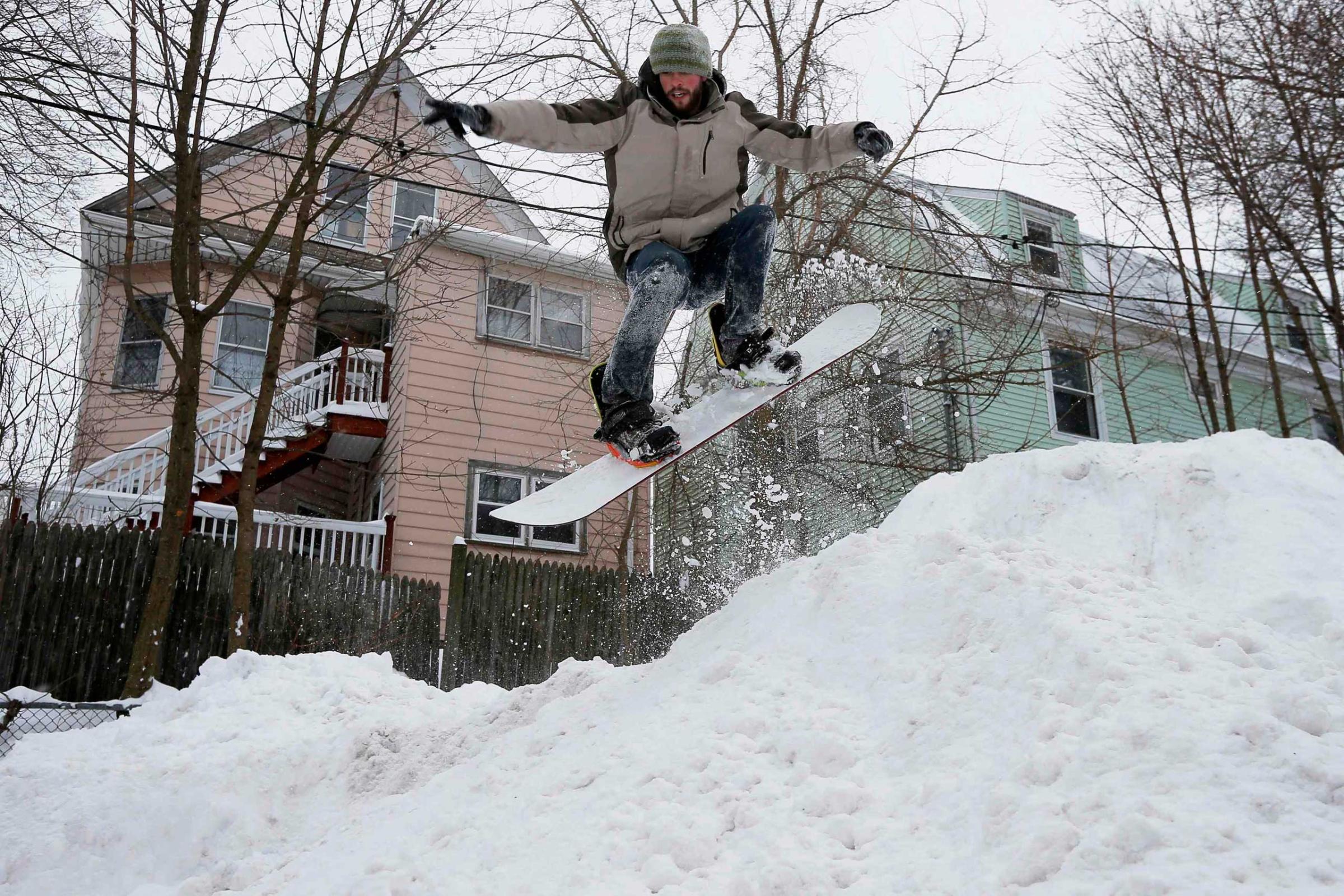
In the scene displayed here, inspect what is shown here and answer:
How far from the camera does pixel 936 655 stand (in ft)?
10.2

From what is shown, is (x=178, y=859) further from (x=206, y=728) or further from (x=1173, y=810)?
(x=1173, y=810)

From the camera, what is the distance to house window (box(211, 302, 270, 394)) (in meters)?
12.0

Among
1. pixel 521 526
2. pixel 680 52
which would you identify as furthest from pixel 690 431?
pixel 521 526

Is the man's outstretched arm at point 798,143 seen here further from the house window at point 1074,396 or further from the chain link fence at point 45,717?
the house window at point 1074,396

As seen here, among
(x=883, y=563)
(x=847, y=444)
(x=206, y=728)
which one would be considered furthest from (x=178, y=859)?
(x=847, y=444)

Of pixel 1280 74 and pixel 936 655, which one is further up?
pixel 1280 74

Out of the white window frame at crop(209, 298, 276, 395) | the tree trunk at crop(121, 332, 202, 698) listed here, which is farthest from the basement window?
the tree trunk at crop(121, 332, 202, 698)

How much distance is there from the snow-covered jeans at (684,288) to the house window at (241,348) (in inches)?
350

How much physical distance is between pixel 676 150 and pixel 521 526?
8539 mm

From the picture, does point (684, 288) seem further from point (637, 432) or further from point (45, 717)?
point (45, 717)

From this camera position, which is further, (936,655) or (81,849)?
(81,849)

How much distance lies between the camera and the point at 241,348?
11719 millimetres

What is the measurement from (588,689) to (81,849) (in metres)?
2.19

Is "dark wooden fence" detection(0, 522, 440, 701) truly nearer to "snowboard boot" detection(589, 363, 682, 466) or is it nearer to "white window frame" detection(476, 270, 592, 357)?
"snowboard boot" detection(589, 363, 682, 466)
